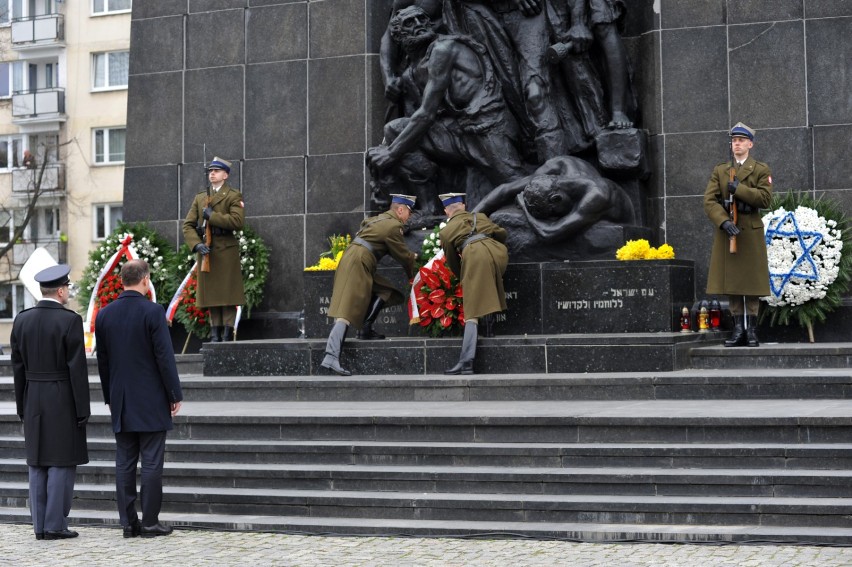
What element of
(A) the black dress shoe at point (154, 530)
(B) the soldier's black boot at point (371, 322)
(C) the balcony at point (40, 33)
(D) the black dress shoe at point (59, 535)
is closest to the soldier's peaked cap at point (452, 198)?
(B) the soldier's black boot at point (371, 322)

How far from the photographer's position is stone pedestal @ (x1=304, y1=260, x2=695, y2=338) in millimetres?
15000

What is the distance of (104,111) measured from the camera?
5209 centimetres

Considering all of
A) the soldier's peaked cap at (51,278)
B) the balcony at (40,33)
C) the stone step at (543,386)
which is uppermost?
the balcony at (40,33)

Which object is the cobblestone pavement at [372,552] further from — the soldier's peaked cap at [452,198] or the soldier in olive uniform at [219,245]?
the soldier in olive uniform at [219,245]

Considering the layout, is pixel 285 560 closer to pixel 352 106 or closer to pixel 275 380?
pixel 275 380

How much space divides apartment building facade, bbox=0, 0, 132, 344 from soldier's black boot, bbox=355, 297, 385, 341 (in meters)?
36.8

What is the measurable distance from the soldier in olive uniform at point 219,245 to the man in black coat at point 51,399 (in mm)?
6386

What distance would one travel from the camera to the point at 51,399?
35.3 feet

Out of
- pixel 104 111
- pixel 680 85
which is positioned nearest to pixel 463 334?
pixel 680 85

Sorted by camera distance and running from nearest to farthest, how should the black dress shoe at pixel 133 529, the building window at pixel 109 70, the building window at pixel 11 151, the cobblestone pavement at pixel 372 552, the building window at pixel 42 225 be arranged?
the cobblestone pavement at pixel 372 552, the black dress shoe at pixel 133 529, the building window at pixel 109 70, the building window at pixel 42 225, the building window at pixel 11 151

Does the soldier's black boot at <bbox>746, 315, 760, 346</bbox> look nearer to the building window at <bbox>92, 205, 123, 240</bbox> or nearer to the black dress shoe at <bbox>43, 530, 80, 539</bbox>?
the black dress shoe at <bbox>43, 530, 80, 539</bbox>

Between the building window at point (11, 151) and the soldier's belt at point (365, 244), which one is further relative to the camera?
the building window at point (11, 151)

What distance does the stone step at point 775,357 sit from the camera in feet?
46.6

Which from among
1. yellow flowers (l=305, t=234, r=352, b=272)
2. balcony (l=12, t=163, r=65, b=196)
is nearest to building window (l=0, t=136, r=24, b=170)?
balcony (l=12, t=163, r=65, b=196)
